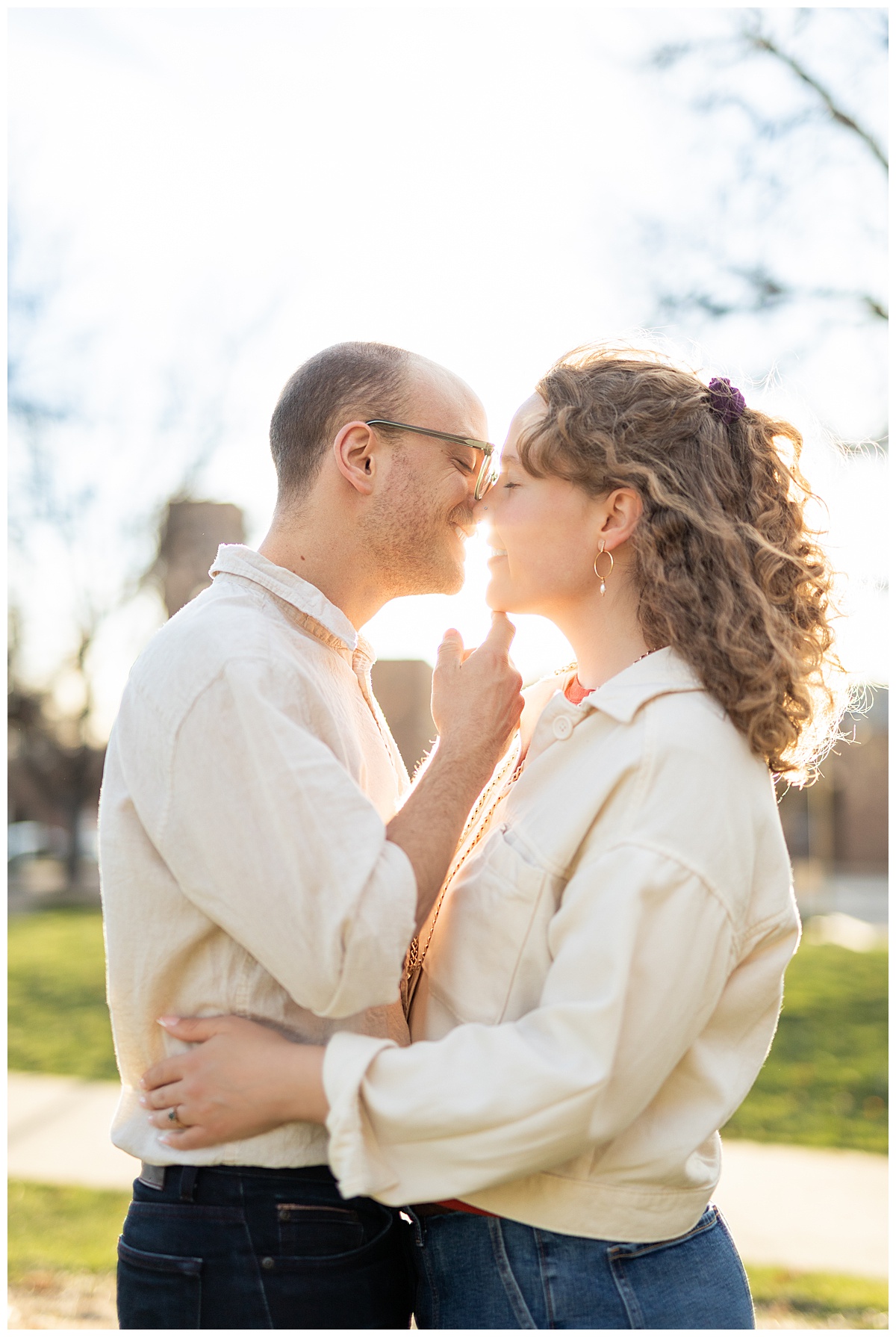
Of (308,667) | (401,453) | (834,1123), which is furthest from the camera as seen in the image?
(834,1123)

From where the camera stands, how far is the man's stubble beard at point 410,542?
251 centimetres

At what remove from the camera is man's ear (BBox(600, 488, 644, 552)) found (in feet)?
7.06

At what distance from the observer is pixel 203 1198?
1938mm

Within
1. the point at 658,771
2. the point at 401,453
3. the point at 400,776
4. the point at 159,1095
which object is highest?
the point at 401,453

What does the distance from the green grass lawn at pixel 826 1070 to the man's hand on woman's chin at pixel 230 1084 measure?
5182 mm

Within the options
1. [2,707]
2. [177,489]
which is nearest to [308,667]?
[2,707]

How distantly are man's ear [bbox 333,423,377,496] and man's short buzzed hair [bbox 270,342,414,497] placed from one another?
37 mm

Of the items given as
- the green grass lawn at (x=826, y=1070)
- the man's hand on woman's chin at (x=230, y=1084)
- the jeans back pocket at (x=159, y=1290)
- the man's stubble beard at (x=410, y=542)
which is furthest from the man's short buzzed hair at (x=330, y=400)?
the green grass lawn at (x=826, y=1070)

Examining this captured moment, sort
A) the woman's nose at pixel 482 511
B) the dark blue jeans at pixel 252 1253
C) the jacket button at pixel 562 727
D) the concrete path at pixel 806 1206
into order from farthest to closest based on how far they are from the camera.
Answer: the concrete path at pixel 806 1206, the woman's nose at pixel 482 511, the jacket button at pixel 562 727, the dark blue jeans at pixel 252 1253

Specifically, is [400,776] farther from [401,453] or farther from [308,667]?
[401,453]

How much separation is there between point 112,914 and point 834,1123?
18.9 feet

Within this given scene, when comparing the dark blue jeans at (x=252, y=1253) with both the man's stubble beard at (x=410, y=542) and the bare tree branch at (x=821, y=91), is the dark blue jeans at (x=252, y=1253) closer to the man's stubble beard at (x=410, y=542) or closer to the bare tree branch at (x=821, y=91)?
the man's stubble beard at (x=410, y=542)

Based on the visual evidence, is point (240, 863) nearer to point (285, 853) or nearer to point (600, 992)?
point (285, 853)

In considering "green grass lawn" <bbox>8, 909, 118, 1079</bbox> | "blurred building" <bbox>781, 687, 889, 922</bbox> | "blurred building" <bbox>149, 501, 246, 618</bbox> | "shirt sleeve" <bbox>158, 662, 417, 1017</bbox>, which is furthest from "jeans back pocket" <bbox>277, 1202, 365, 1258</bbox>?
"blurred building" <bbox>781, 687, 889, 922</bbox>
